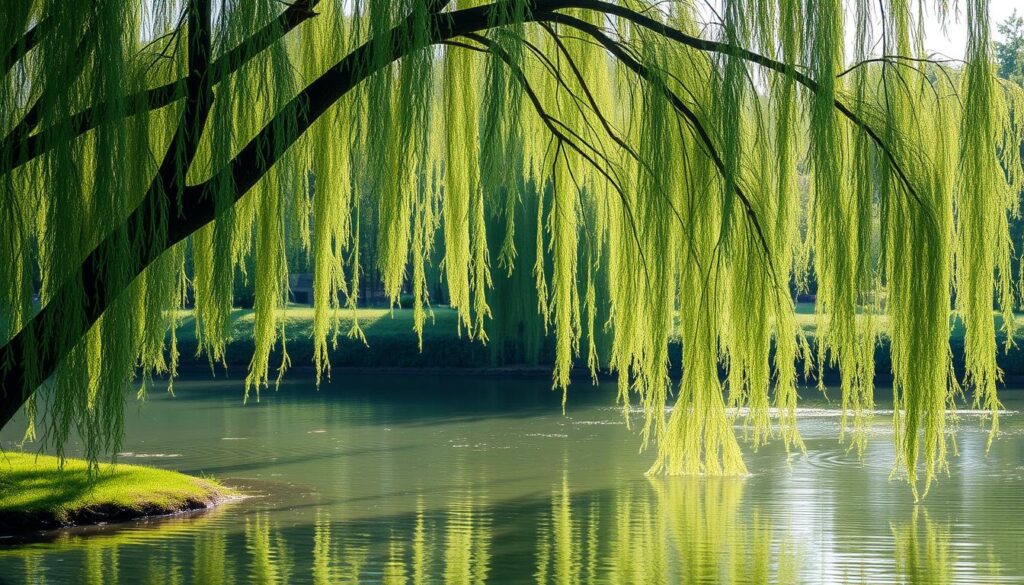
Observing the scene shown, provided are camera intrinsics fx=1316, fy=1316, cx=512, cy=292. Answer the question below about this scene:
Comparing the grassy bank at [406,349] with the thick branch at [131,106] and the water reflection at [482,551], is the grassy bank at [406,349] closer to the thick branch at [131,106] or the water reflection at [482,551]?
the water reflection at [482,551]

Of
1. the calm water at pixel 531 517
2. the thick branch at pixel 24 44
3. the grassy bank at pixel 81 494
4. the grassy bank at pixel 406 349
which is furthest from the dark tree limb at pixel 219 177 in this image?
the grassy bank at pixel 406 349

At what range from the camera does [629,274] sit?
6.24 meters

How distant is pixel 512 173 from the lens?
19.3ft

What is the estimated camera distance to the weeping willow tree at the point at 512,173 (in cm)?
478

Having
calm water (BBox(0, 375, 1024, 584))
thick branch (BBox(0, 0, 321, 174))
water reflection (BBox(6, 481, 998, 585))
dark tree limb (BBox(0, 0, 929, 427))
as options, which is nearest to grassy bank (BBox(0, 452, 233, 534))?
calm water (BBox(0, 375, 1024, 584))

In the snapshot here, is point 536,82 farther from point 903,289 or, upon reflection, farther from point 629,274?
point 903,289

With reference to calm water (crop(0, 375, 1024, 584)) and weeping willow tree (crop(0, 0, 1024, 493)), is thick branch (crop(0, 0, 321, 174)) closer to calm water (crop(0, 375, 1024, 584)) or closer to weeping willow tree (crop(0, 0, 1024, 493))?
weeping willow tree (crop(0, 0, 1024, 493))

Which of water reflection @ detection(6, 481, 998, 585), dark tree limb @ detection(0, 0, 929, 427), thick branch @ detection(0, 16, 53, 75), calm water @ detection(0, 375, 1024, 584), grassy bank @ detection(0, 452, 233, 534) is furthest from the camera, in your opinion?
grassy bank @ detection(0, 452, 233, 534)

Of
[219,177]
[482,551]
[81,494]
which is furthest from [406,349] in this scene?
[219,177]

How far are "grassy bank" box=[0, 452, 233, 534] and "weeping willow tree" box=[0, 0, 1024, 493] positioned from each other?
2.68 metres

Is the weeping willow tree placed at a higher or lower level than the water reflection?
higher

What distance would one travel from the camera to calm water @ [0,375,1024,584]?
739 centimetres

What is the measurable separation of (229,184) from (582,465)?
30.1 feet

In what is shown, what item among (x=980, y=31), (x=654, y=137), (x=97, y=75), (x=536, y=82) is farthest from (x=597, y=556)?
(x=97, y=75)
